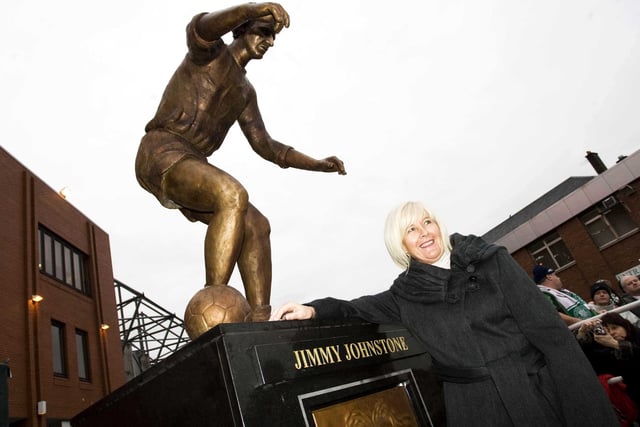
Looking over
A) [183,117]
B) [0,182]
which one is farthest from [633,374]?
[0,182]

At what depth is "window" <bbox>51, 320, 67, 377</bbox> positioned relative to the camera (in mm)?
11619

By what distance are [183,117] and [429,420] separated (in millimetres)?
2184

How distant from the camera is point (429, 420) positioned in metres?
2.02

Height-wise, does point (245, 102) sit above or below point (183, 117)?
above

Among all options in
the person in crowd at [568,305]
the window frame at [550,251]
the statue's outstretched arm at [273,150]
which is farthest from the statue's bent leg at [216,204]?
the window frame at [550,251]

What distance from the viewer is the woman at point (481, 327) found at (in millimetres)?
1650

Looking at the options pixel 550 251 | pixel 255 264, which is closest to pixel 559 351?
pixel 255 264

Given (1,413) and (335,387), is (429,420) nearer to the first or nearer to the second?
(335,387)

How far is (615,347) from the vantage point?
3.21 m

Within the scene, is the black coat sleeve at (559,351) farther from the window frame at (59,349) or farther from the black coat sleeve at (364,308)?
the window frame at (59,349)

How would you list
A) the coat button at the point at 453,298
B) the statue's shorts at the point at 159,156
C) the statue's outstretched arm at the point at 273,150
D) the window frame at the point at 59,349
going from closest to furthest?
the coat button at the point at 453,298
the statue's shorts at the point at 159,156
the statue's outstretched arm at the point at 273,150
the window frame at the point at 59,349

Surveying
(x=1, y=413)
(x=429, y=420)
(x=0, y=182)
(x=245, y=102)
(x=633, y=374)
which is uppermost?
(x=0, y=182)

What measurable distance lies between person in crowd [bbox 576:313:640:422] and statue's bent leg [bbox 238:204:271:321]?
2629mm

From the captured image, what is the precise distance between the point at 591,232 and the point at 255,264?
2150cm
